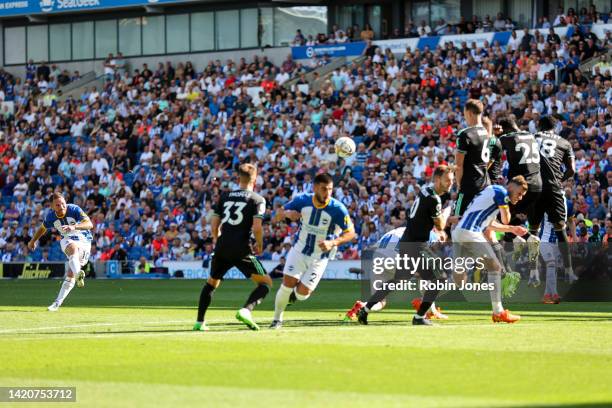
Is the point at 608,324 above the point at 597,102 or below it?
below

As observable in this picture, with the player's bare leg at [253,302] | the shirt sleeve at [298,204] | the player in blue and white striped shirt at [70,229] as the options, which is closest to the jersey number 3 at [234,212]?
the shirt sleeve at [298,204]

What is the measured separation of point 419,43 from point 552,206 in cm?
2482

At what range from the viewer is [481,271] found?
70.2 ft

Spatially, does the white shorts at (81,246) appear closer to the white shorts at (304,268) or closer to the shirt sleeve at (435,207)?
the white shorts at (304,268)

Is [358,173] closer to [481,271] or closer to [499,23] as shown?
[499,23]

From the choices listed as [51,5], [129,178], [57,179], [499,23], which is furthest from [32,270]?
[51,5]

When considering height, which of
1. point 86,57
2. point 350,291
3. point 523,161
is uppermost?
point 86,57

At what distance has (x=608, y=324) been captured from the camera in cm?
1723

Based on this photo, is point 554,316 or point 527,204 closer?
point 554,316

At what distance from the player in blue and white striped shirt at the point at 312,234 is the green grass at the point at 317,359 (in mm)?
607

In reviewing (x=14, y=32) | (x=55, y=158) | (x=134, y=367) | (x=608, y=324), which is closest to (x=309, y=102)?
(x=55, y=158)

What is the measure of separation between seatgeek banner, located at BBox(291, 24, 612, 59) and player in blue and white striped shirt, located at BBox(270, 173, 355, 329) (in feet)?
83.6

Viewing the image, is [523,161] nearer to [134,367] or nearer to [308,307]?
[308,307]

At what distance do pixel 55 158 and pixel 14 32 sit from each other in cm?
1391
